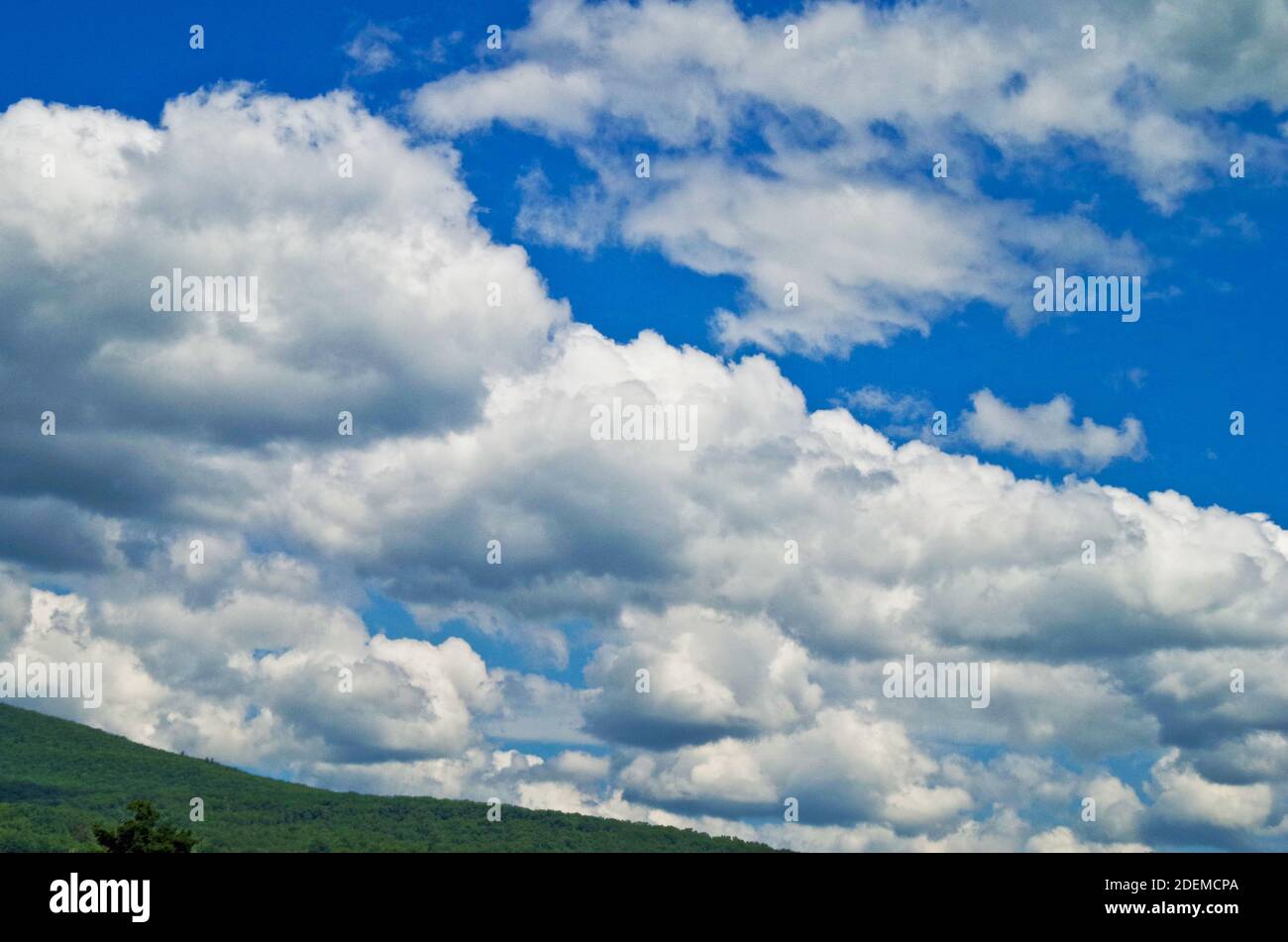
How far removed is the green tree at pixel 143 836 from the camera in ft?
531

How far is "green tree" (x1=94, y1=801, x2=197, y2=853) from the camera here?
16200 centimetres

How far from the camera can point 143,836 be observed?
537ft
